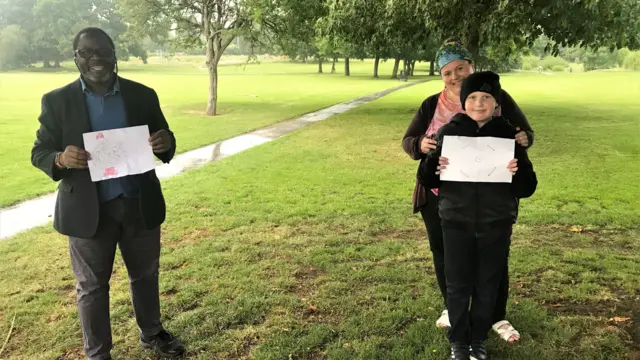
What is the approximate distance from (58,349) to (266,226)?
9.87 ft

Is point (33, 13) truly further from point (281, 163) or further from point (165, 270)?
point (165, 270)

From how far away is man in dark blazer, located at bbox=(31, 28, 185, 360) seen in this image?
8.49 ft

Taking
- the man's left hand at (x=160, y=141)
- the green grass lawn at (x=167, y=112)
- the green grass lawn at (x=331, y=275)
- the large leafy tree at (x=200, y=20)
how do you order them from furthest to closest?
the large leafy tree at (x=200, y=20) → the green grass lawn at (x=167, y=112) → the green grass lawn at (x=331, y=275) → the man's left hand at (x=160, y=141)

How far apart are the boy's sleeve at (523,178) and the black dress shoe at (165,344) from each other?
7.62 feet

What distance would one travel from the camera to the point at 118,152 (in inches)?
104

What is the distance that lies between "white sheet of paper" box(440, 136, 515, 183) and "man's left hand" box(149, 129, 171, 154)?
161 centimetres

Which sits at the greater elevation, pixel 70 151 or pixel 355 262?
pixel 70 151

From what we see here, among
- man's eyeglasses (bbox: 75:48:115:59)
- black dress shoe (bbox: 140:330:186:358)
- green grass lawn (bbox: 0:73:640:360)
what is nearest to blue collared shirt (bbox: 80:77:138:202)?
man's eyeglasses (bbox: 75:48:115:59)

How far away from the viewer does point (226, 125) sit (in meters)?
16.8

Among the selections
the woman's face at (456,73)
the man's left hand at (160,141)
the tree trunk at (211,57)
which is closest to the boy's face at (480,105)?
the woman's face at (456,73)

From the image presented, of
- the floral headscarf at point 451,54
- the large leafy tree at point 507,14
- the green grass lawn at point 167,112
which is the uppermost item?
the large leafy tree at point 507,14

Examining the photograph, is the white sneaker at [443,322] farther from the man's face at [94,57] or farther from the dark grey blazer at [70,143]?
the man's face at [94,57]

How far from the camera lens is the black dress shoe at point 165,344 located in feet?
10.3

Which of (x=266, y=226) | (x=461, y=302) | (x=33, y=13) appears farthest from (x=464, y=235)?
(x=33, y=13)
